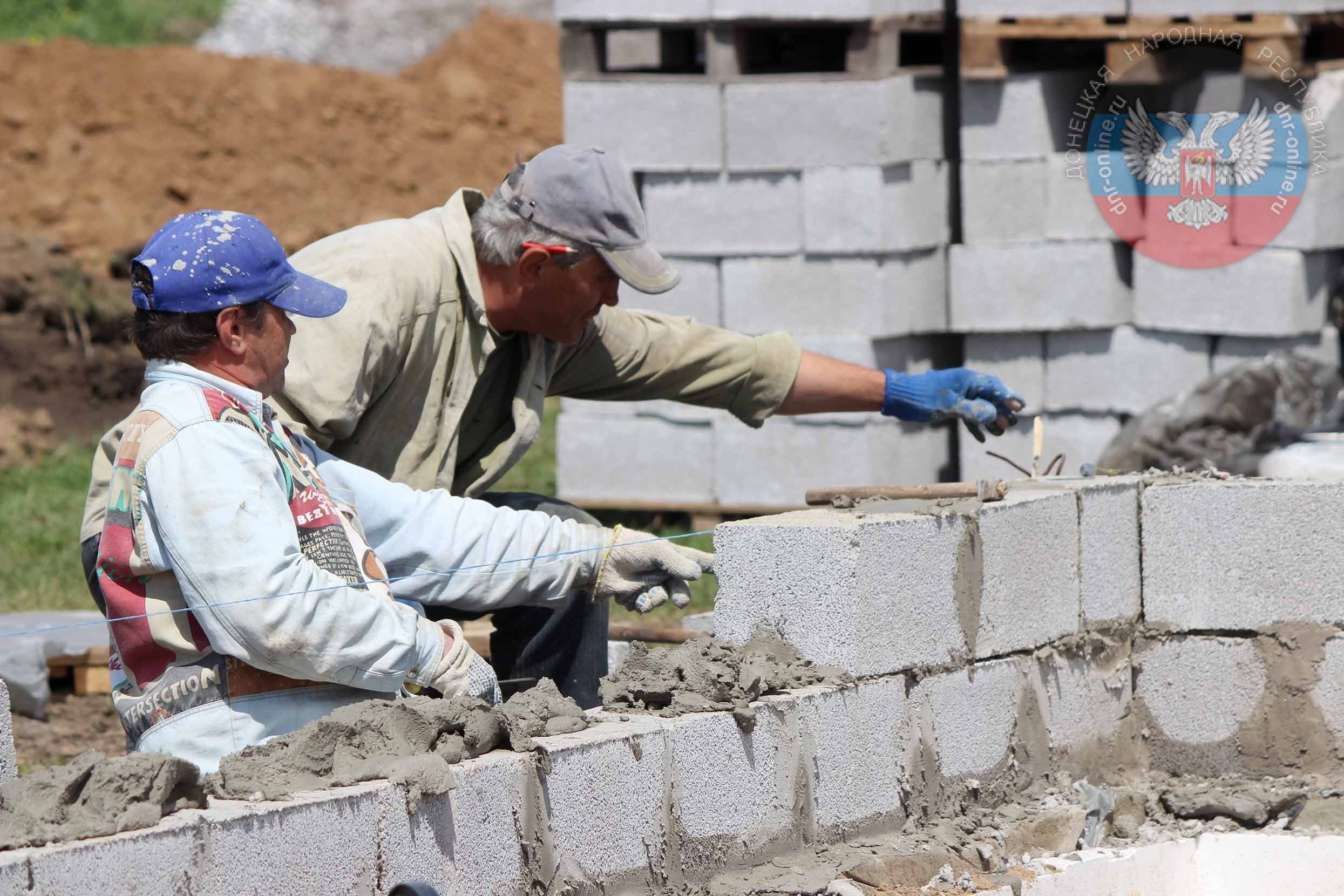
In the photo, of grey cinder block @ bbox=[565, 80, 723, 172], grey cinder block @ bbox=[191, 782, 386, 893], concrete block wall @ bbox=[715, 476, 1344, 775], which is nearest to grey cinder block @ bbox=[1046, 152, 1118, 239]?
grey cinder block @ bbox=[565, 80, 723, 172]

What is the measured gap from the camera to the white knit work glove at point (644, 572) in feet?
11.0

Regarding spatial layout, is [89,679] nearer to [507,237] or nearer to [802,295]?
[507,237]

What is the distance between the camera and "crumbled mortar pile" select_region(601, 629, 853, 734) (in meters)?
3.14

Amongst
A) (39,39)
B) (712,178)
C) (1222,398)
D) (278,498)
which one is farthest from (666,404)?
(39,39)

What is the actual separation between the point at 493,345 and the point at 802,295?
2978 millimetres

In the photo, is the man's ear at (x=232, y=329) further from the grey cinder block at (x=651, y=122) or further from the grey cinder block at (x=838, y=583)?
the grey cinder block at (x=651, y=122)

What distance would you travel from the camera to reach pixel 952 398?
4.29 m

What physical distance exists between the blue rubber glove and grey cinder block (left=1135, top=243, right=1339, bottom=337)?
2.39m

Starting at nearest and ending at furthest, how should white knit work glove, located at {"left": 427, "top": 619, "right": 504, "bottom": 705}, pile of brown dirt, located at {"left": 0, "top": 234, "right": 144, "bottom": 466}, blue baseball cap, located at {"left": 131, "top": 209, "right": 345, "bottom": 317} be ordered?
blue baseball cap, located at {"left": 131, "top": 209, "right": 345, "bottom": 317}, white knit work glove, located at {"left": 427, "top": 619, "right": 504, "bottom": 705}, pile of brown dirt, located at {"left": 0, "top": 234, "right": 144, "bottom": 466}

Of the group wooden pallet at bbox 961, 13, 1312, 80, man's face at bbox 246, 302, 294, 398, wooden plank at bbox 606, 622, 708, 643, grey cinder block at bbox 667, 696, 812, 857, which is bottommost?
wooden plank at bbox 606, 622, 708, 643

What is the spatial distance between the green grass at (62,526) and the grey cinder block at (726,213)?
3.84ft

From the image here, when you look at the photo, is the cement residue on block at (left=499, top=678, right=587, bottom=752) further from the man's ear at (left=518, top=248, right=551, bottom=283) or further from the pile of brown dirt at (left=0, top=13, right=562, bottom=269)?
the pile of brown dirt at (left=0, top=13, right=562, bottom=269)

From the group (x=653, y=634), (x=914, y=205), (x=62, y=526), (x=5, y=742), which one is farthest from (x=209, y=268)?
(x=62, y=526)

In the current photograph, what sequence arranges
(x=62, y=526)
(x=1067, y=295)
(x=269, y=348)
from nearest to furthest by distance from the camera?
(x=269, y=348) < (x=1067, y=295) < (x=62, y=526)
